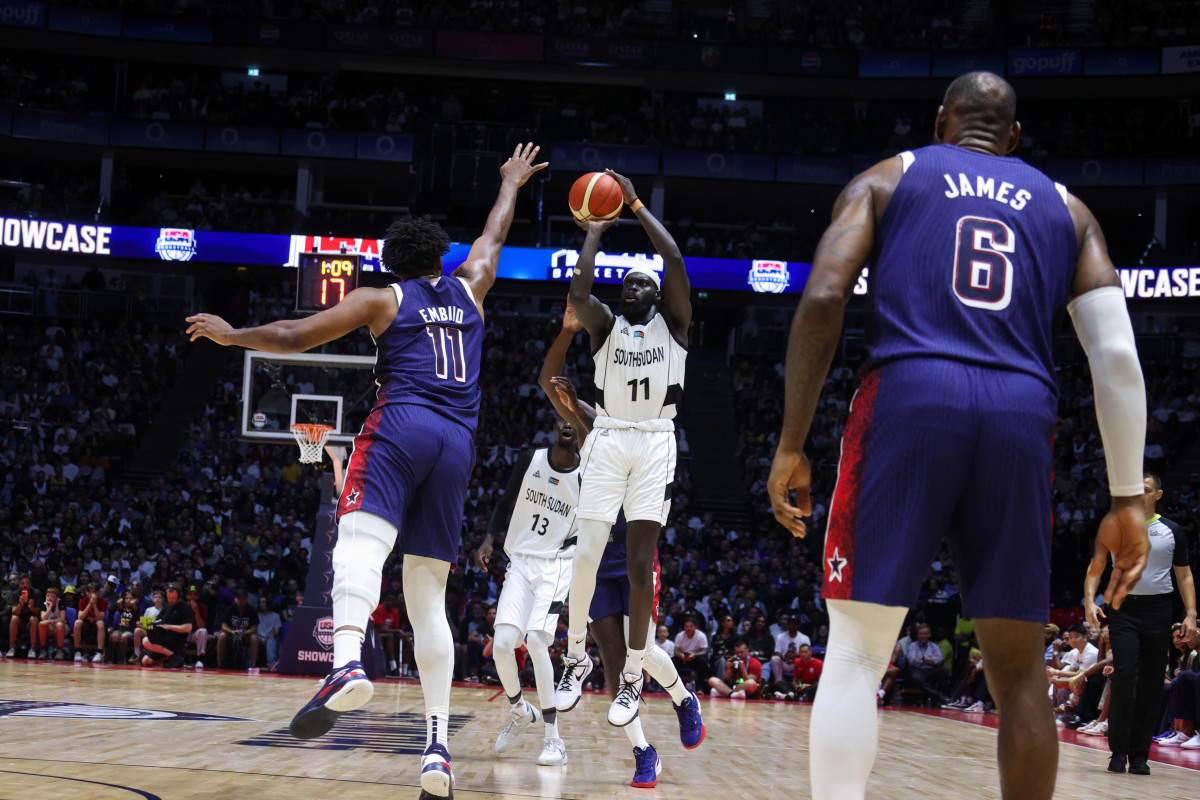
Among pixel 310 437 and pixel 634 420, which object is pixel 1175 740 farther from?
pixel 310 437

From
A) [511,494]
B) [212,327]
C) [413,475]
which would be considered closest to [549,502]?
[511,494]

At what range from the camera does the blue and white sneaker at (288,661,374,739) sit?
3.76 m

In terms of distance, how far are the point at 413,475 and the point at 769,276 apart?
76.2 ft

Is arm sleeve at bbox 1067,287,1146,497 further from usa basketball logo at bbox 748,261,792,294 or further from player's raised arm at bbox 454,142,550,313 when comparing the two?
usa basketball logo at bbox 748,261,792,294

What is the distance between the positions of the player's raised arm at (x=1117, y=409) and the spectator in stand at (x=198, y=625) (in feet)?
46.2

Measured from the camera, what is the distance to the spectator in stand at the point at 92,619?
15305mm

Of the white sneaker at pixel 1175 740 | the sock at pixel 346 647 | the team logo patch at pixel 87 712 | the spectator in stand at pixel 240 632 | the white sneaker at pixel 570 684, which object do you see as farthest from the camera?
the spectator in stand at pixel 240 632

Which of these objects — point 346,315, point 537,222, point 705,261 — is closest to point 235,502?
point 537,222

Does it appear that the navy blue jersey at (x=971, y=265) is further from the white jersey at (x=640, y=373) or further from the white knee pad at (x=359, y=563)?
the white jersey at (x=640, y=373)

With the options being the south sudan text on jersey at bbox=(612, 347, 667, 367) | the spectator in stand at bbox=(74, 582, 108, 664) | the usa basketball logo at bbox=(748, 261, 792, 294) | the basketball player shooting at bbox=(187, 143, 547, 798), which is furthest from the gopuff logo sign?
the basketball player shooting at bbox=(187, 143, 547, 798)

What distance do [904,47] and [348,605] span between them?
A: 93.4 feet

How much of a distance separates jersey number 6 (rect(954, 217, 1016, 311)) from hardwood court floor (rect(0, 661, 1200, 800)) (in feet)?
10.4

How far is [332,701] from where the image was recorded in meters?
3.75

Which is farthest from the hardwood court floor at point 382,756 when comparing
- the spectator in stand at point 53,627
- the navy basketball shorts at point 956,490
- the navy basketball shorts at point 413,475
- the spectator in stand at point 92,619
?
the spectator in stand at point 53,627
